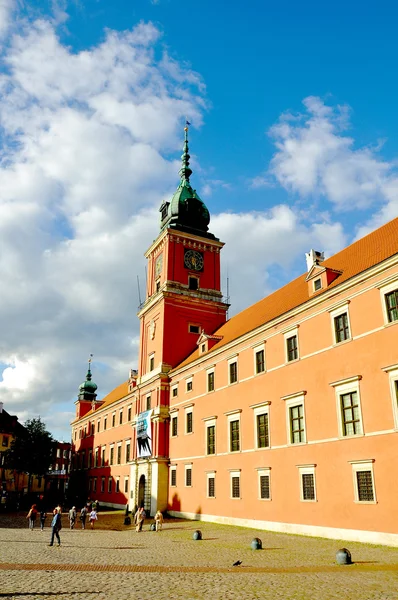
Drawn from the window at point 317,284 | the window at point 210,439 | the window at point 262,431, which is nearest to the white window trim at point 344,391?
the window at point 317,284

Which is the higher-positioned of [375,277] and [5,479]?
[375,277]

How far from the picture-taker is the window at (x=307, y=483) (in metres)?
23.3

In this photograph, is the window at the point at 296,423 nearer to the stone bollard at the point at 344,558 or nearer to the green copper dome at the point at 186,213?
the stone bollard at the point at 344,558

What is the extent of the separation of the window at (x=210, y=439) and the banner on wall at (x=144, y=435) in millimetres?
8600

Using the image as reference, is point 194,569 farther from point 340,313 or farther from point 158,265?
point 158,265

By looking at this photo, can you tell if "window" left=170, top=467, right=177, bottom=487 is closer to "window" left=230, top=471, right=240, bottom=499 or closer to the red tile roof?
the red tile roof

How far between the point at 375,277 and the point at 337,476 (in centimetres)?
881

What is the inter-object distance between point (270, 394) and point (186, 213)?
25.5 m

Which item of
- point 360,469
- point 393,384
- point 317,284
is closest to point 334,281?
point 317,284

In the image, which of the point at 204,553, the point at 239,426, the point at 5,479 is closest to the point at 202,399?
the point at 239,426

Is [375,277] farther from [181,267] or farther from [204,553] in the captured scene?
[181,267]

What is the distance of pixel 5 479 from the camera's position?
225ft

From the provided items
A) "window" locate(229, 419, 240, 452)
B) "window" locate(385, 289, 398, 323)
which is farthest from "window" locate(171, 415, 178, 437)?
"window" locate(385, 289, 398, 323)

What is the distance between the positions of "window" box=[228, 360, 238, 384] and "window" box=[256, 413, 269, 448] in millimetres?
3824
